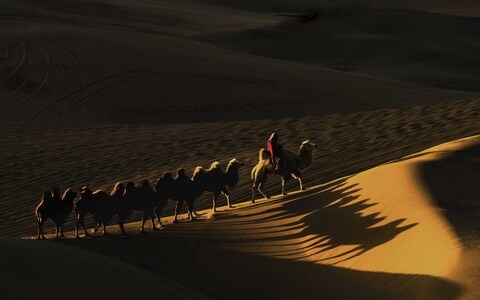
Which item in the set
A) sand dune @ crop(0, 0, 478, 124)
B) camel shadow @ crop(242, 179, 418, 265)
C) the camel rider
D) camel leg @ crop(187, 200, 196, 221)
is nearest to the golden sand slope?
camel shadow @ crop(242, 179, 418, 265)

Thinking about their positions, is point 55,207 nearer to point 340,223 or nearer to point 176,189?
point 176,189

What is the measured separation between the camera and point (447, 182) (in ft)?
40.7

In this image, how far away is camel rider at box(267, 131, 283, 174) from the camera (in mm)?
13797

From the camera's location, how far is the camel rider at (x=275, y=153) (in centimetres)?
1380

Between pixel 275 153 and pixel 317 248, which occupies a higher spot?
pixel 275 153

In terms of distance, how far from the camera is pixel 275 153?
13.9 metres

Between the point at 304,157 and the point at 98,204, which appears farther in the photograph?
the point at 304,157

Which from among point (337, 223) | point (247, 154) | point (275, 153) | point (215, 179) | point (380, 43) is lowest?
point (247, 154)

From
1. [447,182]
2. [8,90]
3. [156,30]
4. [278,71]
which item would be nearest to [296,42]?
[156,30]

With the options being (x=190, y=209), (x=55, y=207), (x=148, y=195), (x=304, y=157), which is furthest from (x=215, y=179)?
(x=55, y=207)

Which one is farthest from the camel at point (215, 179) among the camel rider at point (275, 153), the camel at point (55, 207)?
the camel at point (55, 207)

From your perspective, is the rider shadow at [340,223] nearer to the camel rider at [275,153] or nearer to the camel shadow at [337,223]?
the camel shadow at [337,223]

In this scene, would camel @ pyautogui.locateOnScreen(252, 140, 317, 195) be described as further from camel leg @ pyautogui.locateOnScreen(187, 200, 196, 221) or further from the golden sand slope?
camel leg @ pyautogui.locateOnScreen(187, 200, 196, 221)

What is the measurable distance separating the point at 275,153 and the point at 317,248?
7.87 ft
